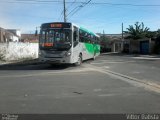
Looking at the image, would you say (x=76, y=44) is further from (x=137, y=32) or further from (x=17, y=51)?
(x=137, y=32)

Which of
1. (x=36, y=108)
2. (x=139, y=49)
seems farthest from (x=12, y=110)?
(x=139, y=49)

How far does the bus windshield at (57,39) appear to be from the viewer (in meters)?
23.6

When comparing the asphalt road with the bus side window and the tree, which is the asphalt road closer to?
the bus side window

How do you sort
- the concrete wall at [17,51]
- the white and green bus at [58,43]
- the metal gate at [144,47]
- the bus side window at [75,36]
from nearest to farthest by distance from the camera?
the white and green bus at [58,43]
the bus side window at [75,36]
the concrete wall at [17,51]
the metal gate at [144,47]

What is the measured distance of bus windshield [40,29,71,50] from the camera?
23581mm

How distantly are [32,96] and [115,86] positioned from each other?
12.5 ft

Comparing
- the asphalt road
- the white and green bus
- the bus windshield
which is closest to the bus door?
the white and green bus

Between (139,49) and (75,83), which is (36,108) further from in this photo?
(139,49)

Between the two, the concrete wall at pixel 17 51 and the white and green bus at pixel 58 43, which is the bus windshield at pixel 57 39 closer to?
the white and green bus at pixel 58 43

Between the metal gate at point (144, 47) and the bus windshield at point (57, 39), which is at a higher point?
the bus windshield at point (57, 39)

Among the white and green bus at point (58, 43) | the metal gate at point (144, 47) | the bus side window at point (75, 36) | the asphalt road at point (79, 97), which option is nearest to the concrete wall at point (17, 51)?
the white and green bus at point (58, 43)

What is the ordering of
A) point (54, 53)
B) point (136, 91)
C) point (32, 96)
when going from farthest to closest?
point (54, 53)
point (136, 91)
point (32, 96)

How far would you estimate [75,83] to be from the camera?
1506 cm

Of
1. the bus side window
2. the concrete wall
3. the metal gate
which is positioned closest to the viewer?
the bus side window
